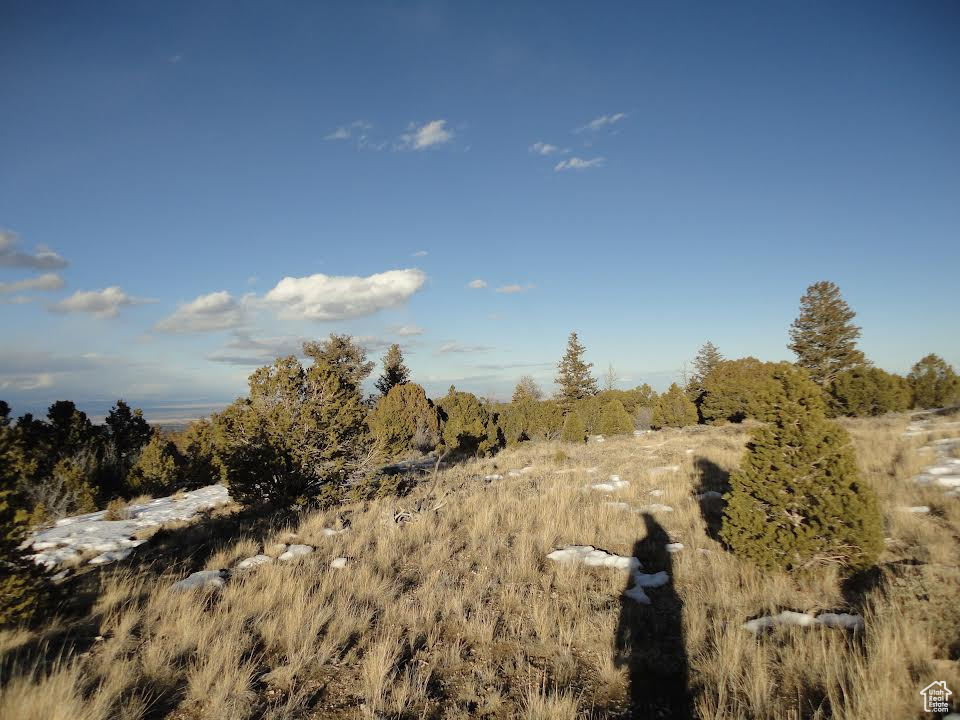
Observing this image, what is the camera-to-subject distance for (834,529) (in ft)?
14.7

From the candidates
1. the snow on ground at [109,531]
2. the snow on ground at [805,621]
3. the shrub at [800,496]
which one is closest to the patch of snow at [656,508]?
the shrub at [800,496]

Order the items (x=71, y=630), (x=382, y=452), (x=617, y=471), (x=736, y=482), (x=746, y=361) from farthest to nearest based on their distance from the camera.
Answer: (x=746, y=361)
(x=617, y=471)
(x=382, y=452)
(x=736, y=482)
(x=71, y=630)

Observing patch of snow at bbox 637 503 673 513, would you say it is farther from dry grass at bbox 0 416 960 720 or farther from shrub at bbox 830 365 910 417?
shrub at bbox 830 365 910 417

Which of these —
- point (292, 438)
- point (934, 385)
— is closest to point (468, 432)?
point (292, 438)

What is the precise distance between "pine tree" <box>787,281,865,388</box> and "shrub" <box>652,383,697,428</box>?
9.62 m

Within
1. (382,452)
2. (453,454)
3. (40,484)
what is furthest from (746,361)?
(40,484)

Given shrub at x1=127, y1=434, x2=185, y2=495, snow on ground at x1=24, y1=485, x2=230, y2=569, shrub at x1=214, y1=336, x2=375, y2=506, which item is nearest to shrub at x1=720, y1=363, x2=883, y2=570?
shrub at x1=214, y1=336, x2=375, y2=506

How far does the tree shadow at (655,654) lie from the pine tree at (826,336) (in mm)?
35585

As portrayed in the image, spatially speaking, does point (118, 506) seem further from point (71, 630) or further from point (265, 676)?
point (265, 676)

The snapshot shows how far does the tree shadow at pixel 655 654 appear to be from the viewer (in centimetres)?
287

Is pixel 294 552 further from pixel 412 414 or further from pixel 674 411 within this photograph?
pixel 674 411

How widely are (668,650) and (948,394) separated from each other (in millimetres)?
31360

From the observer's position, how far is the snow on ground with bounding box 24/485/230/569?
669 centimetres

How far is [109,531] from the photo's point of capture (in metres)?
8.57
